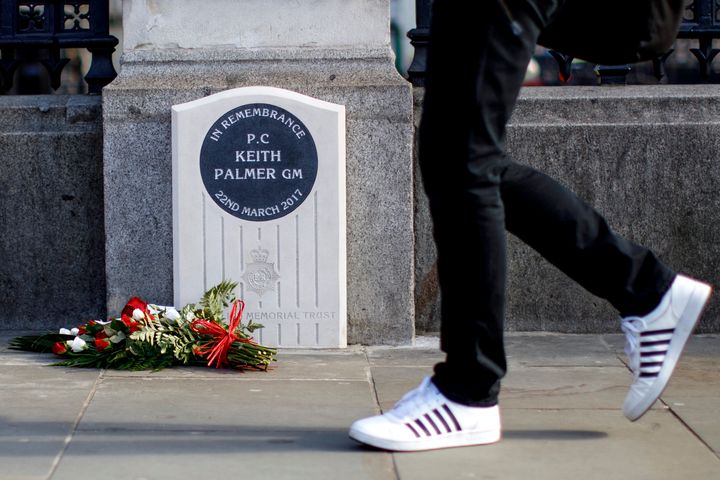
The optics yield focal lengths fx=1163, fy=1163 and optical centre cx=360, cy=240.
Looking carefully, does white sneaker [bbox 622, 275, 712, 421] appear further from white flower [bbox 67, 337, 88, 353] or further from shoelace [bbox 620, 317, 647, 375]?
white flower [bbox 67, 337, 88, 353]

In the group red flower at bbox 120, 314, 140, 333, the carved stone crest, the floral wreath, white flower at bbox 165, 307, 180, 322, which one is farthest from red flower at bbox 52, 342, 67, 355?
the carved stone crest

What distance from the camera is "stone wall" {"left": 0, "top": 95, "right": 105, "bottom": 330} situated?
185 inches

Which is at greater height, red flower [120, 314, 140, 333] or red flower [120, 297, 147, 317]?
red flower [120, 297, 147, 317]

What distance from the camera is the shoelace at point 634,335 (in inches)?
119

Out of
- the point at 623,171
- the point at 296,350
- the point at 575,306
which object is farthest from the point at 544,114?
the point at 296,350

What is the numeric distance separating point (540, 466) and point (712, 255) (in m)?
2.22

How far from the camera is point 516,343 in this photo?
460 cm

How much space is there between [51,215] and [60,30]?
884mm

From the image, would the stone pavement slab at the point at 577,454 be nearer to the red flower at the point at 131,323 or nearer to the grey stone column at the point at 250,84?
the grey stone column at the point at 250,84

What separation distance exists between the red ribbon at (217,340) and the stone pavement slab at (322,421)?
59 millimetres

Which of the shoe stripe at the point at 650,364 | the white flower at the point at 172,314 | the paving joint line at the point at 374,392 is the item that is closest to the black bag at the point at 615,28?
the shoe stripe at the point at 650,364

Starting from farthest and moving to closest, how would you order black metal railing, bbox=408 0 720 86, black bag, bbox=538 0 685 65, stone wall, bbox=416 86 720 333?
black metal railing, bbox=408 0 720 86 → stone wall, bbox=416 86 720 333 → black bag, bbox=538 0 685 65

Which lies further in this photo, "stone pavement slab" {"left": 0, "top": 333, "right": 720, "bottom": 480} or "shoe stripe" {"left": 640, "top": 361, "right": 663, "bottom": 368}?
"shoe stripe" {"left": 640, "top": 361, "right": 663, "bottom": 368}

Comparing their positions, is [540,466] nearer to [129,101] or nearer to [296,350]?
[296,350]
